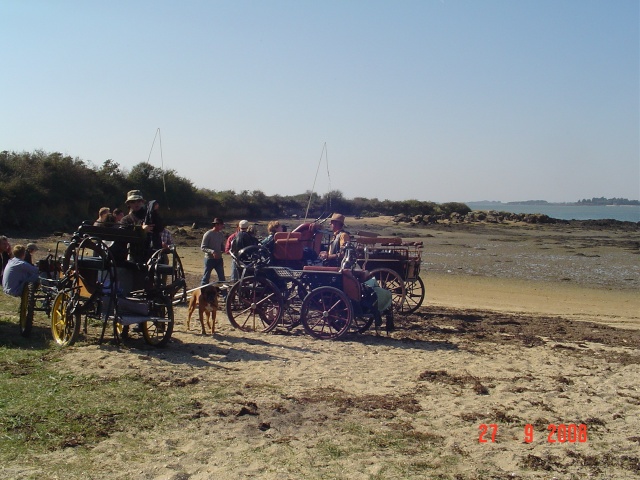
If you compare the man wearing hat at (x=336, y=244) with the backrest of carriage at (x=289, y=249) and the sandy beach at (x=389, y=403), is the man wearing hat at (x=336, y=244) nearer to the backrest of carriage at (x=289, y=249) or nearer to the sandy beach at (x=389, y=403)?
the backrest of carriage at (x=289, y=249)

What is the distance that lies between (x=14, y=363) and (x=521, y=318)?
934 centimetres

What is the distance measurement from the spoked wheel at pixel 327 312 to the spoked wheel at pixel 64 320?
3.26 meters

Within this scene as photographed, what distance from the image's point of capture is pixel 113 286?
853cm

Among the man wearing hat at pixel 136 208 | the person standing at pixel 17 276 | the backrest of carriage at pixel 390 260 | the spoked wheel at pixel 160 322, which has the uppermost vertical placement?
the man wearing hat at pixel 136 208

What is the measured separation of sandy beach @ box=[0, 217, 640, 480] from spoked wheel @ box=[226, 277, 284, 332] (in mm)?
256

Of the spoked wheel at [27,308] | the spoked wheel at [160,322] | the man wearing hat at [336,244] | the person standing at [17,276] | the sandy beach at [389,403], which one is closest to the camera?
the sandy beach at [389,403]

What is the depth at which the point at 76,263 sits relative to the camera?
8.34m

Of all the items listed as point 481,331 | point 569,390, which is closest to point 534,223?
point 481,331

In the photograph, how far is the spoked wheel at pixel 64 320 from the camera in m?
8.49

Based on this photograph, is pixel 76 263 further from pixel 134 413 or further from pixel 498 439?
pixel 498 439

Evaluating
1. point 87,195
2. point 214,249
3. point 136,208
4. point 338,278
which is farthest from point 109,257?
point 87,195

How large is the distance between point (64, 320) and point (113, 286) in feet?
2.62

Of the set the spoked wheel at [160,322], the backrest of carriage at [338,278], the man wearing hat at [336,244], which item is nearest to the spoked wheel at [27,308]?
the spoked wheel at [160,322]
